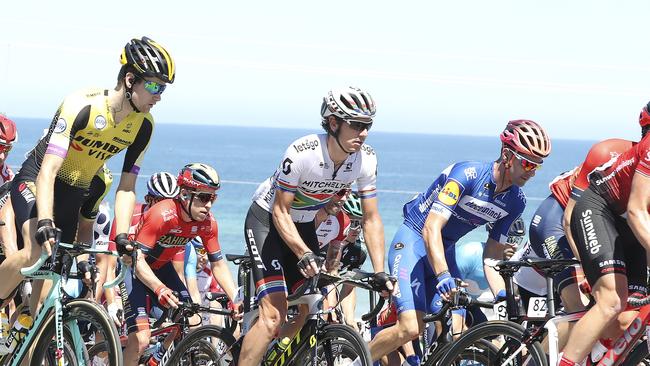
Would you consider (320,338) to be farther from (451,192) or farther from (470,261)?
(470,261)

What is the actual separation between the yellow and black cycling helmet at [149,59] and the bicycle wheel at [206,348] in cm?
176

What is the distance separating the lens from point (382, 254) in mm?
7512

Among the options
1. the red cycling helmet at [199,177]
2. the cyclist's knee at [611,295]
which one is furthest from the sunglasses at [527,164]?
the red cycling helmet at [199,177]

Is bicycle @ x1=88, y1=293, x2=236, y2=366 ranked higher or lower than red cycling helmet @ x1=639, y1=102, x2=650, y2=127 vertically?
lower

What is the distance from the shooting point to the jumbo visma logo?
7964 mm

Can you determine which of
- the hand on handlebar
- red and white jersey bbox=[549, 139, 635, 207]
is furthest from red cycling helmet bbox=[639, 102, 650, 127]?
the hand on handlebar

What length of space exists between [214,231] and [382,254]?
74.4 inches

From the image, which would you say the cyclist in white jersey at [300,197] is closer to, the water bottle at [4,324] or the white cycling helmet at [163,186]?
the water bottle at [4,324]

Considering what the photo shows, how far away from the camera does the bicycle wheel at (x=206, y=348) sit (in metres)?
7.88

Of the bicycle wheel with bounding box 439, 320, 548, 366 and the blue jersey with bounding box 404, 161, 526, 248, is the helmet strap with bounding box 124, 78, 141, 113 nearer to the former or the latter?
the blue jersey with bounding box 404, 161, 526, 248

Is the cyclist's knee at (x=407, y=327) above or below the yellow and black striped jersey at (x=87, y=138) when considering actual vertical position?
below

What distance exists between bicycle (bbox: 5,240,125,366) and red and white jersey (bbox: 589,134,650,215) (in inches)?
109

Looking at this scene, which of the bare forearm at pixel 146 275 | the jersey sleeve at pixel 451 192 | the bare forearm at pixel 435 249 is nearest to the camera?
the bare forearm at pixel 435 249

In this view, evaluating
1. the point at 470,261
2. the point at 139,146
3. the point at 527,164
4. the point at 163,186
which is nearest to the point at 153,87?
the point at 139,146
